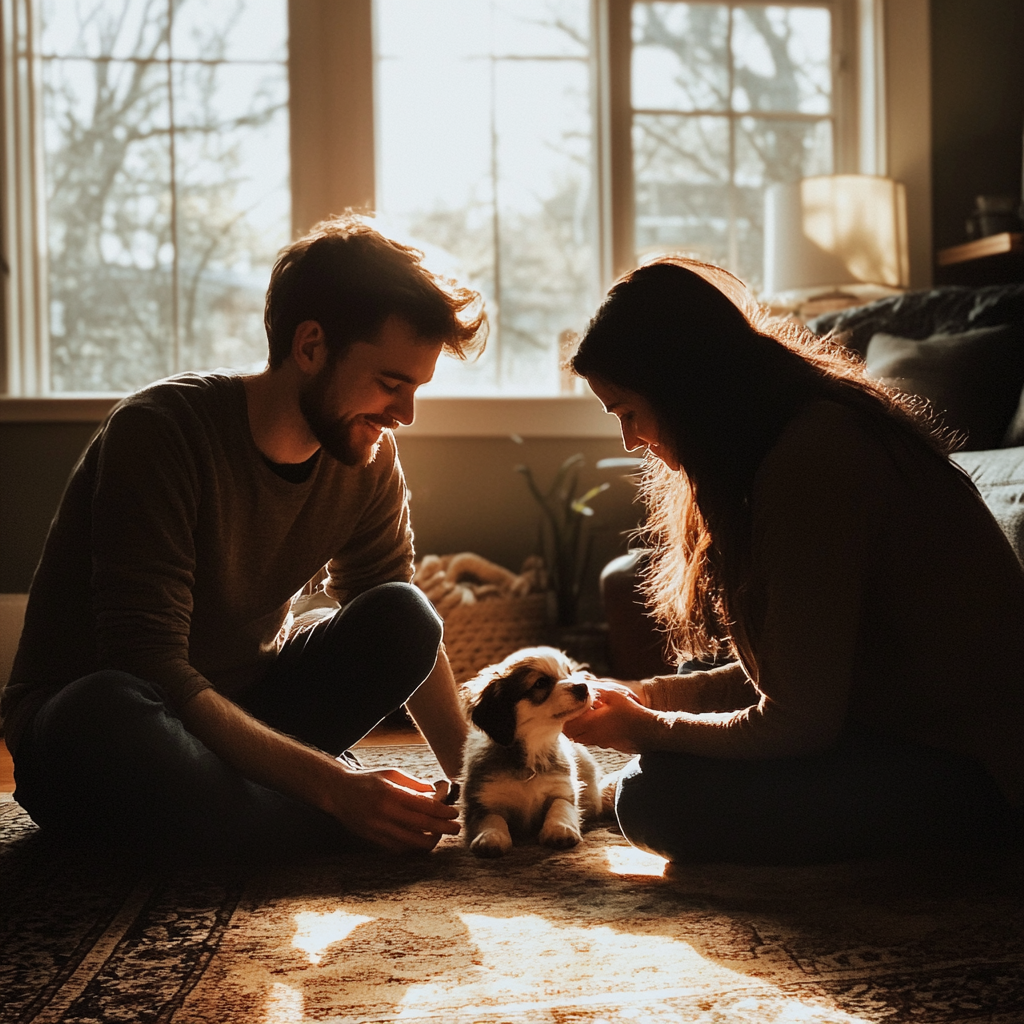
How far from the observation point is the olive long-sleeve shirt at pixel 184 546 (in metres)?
1.53

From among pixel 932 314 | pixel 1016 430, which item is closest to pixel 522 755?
pixel 1016 430

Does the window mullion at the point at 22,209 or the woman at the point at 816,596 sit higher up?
the window mullion at the point at 22,209

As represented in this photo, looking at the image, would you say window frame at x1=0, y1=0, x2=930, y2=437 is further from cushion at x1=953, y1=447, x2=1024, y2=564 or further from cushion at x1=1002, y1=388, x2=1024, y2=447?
cushion at x1=953, y1=447, x2=1024, y2=564

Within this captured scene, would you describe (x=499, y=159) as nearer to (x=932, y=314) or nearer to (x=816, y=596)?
(x=932, y=314)

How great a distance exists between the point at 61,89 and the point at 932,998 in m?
4.10

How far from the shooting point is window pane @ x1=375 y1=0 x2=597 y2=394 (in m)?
4.06

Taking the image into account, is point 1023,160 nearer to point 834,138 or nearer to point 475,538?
point 834,138

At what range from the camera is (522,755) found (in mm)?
1742

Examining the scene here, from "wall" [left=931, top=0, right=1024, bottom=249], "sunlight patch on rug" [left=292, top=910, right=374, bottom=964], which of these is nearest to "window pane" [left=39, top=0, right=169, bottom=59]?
"wall" [left=931, top=0, right=1024, bottom=249]

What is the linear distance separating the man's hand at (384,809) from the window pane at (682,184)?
3034 millimetres

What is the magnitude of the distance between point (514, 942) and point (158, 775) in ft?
1.82

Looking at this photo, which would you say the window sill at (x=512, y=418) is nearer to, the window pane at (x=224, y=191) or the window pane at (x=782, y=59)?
the window pane at (x=224, y=191)

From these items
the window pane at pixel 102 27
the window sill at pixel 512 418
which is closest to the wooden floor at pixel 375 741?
the window sill at pixel 512 418

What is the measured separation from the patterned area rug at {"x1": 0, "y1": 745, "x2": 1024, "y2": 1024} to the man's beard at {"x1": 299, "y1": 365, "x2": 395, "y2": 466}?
642 mm
